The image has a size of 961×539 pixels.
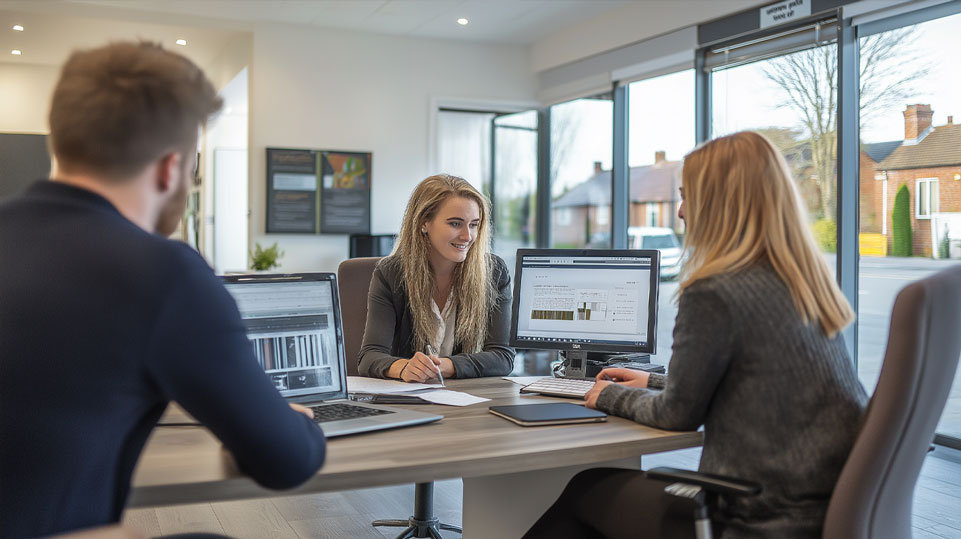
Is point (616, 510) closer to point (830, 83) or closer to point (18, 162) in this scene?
point (830, 83)

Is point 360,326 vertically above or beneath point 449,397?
above

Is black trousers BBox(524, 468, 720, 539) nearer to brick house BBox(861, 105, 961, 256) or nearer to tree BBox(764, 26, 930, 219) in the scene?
brick house BBox(861, 105, 961, 256)

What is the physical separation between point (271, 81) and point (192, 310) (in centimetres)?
573

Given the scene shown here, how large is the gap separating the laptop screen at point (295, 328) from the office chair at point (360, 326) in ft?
3.12

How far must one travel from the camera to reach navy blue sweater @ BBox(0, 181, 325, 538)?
96cm

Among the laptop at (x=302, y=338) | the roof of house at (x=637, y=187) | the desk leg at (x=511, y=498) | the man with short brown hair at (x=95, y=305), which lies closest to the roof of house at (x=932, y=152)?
the roof of house at (x=637, y=187)

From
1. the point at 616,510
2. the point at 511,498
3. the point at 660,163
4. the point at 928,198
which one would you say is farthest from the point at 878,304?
the point at 616,510

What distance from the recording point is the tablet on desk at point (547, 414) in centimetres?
169

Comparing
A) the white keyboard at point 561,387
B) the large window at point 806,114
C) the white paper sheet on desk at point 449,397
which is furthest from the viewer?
the large window at point 806,114

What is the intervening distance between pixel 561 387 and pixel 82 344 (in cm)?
132

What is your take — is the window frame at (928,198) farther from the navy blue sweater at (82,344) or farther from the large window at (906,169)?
the navy blue sweater at (82,344)

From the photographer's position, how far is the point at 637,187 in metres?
6.23

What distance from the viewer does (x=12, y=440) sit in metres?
0.97

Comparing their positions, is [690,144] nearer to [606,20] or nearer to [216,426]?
[606,20]
